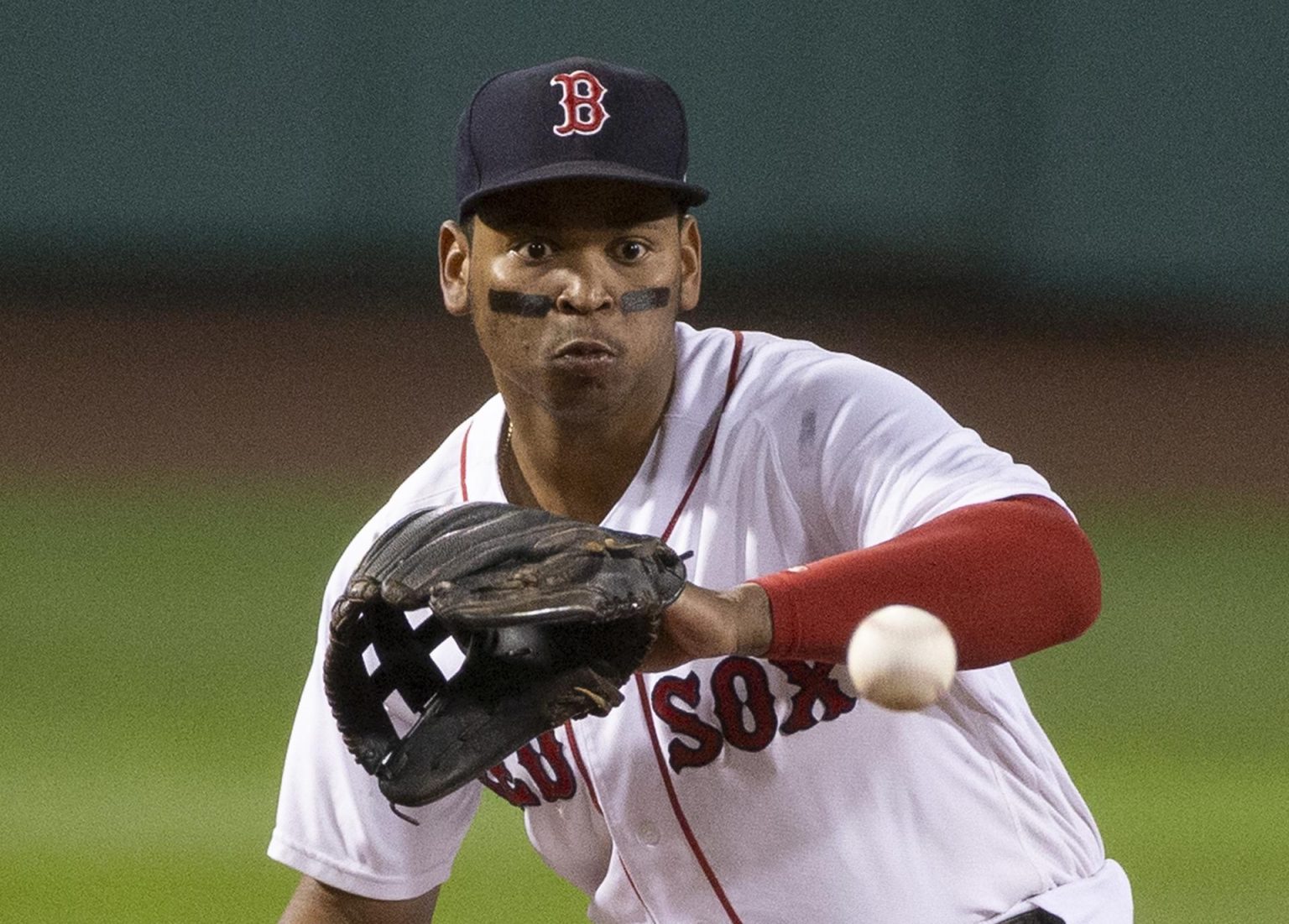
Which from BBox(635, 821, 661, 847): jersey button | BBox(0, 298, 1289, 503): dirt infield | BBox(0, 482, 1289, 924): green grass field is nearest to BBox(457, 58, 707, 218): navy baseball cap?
BBox(635, 821, 661, 847): jersey button

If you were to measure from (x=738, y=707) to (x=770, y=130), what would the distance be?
33.7 ft

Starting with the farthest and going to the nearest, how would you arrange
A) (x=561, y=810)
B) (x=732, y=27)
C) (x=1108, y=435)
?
1. (x=732, y=27)
2. (x=1108, y=435)
3. (x=561, y=810)

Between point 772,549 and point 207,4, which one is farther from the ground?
point 207,4

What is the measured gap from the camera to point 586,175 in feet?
8.13

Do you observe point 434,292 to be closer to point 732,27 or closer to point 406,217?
point 406,217

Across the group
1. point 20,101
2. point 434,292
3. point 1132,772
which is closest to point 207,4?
point 20,101

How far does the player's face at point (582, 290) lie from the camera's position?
2539mm

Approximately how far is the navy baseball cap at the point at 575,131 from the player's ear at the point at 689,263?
2.7 inches

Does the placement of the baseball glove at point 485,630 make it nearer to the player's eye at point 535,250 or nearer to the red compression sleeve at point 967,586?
the red compression sleeve at point 967,586

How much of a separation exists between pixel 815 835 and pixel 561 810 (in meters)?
0.38

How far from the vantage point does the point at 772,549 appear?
260cm

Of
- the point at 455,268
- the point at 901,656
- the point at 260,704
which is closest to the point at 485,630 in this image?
the point at 901,656

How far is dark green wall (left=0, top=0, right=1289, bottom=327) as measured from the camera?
40.1 feet

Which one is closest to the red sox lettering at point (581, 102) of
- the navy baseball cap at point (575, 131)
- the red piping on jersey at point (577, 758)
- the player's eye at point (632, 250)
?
the navy baseball cap at point (575, 131)
